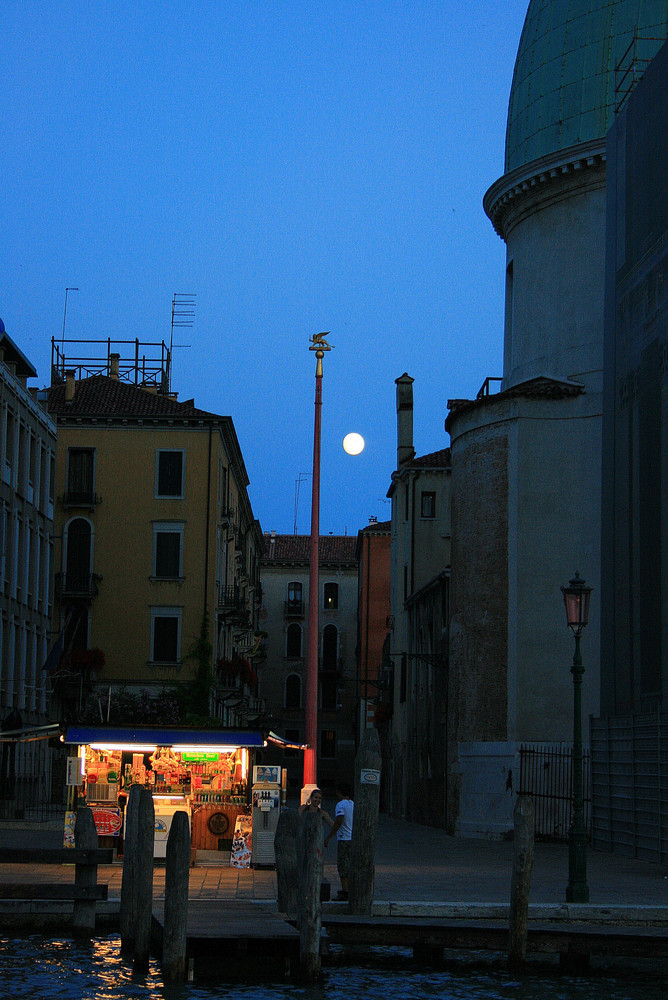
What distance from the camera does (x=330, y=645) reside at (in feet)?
306

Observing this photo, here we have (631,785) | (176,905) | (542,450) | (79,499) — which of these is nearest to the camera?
(176,905)

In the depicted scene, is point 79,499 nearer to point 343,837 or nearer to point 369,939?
point 343,837

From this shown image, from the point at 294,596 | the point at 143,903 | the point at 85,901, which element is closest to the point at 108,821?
the point at 85,901

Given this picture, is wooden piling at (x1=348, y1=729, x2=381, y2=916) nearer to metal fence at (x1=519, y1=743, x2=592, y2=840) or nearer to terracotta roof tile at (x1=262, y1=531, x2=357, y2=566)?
metal fence at (x1=519, y1=743, x2=592, y2=840)

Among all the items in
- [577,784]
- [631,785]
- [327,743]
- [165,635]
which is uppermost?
[165,635]

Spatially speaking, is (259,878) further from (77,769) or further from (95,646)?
(95,646)

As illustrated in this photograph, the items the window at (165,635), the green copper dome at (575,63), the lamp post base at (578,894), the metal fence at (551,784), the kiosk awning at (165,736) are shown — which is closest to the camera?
the lamp post base at (578,894)

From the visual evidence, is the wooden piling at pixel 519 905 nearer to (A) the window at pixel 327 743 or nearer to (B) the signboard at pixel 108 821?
(B) the signboard at pixel 108 821

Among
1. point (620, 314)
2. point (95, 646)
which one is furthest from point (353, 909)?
point (95, 646)

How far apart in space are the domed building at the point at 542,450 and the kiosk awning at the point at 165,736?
12.3 m

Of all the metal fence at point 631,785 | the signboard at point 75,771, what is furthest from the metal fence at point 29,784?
the metal fence at point 631,785

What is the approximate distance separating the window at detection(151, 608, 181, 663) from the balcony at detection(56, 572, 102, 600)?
2.37 m

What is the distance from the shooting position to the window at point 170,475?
53.9 meters

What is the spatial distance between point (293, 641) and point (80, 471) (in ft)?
139
